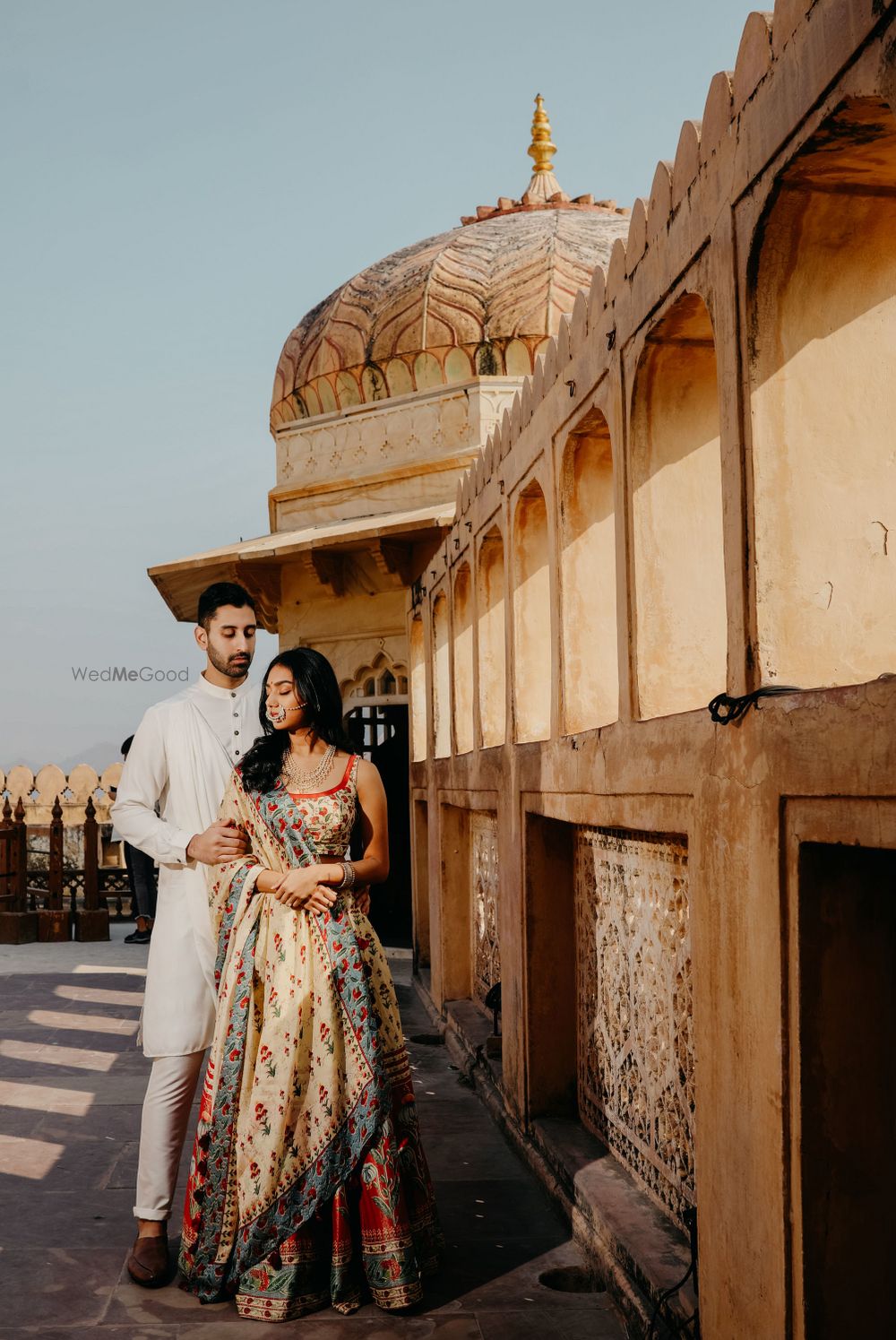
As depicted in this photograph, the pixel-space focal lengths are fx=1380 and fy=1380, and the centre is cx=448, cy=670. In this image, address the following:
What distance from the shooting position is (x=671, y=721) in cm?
358

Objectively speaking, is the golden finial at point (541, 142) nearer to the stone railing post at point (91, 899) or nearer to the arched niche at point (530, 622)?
the stone railing post at point (91, 899)

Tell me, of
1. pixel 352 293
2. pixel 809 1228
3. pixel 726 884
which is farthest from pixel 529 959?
pixel 352 293

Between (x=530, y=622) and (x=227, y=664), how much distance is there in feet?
7.39

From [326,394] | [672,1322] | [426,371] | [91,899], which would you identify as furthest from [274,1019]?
[91,899]

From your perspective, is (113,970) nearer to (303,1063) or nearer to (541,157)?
(303,1063)

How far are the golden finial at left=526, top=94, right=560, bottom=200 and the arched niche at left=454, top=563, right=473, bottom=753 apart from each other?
25.6 ft

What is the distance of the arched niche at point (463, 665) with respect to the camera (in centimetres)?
845

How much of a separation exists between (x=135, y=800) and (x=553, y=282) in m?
9.09

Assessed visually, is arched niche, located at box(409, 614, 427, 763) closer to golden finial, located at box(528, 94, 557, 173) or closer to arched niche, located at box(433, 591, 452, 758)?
arched niche, located at box(433, 591, 452, 758)

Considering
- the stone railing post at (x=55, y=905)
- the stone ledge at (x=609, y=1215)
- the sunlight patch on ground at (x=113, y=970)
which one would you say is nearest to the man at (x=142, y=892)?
the stone railing post at (x=55, y=905)

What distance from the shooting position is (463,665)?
28.3ft

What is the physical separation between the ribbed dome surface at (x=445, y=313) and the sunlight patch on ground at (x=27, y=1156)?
7.84 m

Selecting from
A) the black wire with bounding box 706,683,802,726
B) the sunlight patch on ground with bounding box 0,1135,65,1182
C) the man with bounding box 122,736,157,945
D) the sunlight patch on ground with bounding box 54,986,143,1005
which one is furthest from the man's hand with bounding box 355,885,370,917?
the man with bounding box 122,736,157,945

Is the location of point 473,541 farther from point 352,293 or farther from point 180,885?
point 352,293
